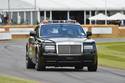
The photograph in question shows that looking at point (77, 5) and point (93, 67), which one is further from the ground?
point (77, 5)

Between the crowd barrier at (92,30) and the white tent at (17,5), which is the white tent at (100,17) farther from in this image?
the crowd barrier at (92,30)

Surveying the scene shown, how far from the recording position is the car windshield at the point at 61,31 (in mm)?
22109

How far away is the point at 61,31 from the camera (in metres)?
22.3

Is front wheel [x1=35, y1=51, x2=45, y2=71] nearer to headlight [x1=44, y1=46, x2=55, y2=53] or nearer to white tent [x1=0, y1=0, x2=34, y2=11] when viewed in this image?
headlight [x1=44, y1=46, x2=55, y2=53]

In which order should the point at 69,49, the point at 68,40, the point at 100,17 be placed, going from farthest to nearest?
the point at 100,17
the point at 68,40
the point at 69,49

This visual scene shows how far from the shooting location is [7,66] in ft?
79.2

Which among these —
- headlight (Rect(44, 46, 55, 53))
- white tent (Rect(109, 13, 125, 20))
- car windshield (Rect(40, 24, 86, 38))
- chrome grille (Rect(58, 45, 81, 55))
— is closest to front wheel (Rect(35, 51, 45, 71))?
headlight (Rect(44, 46, 55, 53))

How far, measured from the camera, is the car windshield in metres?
22.1

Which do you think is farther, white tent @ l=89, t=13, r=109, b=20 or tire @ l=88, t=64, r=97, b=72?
white tent @ l=89, t=13, r=109, b=20

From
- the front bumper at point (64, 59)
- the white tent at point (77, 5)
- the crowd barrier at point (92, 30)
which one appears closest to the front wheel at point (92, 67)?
the front bumper at point (64, 59)

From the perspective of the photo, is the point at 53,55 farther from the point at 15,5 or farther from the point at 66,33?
the point at 15,5

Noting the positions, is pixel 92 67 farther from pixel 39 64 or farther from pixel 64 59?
pixel 39 64

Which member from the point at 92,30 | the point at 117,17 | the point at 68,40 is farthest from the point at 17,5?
the point at 68,40

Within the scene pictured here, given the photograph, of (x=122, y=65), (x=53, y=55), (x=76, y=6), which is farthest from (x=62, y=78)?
(x=76, y=6)
